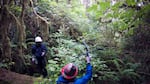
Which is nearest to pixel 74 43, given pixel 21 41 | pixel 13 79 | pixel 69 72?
pixel 21 41

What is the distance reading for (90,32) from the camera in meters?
12.6

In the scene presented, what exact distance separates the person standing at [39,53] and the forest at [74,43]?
0.33m

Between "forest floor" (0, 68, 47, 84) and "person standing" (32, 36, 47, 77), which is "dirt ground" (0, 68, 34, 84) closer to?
"forest floor" (0, 68, 47, 84)

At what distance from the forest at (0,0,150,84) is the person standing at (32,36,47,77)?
33 centimetres

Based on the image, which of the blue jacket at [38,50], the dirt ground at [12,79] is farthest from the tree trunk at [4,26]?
the blue jacket at [38,50]

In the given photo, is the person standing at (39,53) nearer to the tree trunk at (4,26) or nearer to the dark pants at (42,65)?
the dark pants at (42,65)

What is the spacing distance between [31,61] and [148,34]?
5198 mm

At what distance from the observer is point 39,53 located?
11.1 meters

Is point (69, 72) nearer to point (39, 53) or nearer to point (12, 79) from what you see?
point (12, 79)

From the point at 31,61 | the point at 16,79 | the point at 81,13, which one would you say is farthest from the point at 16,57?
the point at 81,13

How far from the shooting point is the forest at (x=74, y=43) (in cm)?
927

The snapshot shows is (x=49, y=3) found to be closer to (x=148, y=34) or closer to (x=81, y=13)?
(x=81, y=13)

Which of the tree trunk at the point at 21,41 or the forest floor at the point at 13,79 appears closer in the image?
the forest floor at the point at 13,79

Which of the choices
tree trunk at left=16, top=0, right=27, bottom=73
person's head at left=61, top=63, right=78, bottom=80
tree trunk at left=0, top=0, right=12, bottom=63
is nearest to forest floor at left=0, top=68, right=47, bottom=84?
tree trunk at left=0, top=0, right=12, bottom=63
